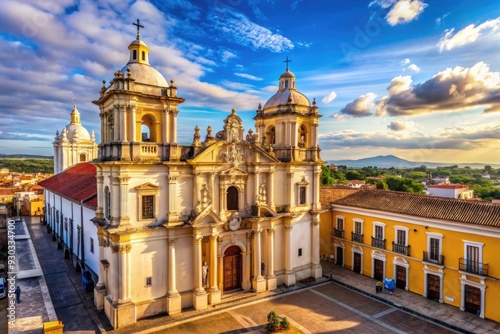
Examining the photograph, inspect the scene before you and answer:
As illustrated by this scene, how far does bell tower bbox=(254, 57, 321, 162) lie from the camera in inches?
1046

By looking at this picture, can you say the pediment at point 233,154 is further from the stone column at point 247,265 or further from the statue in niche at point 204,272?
the statue in niche at point 204,272

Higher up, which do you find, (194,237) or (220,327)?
(194,237)

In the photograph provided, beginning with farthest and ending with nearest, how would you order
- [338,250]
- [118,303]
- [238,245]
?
[338,250]
[238,245]
[118,303]

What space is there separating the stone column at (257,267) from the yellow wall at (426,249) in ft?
32.5

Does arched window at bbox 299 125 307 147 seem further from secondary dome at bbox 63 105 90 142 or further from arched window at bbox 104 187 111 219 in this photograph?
secondary dome at bbox 63 105 90 142

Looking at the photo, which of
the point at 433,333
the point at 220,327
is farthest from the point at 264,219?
the point at 433,333

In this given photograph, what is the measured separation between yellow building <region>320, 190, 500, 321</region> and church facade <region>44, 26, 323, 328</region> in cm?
474

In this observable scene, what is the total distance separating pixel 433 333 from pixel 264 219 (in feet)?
42.0

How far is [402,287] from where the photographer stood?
83.7 ft

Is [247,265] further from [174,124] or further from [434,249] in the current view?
[434,249]

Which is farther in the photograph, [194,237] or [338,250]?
[338,250]

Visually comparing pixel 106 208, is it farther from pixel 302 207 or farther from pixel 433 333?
pixel 433 333

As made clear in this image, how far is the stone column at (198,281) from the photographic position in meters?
21.3

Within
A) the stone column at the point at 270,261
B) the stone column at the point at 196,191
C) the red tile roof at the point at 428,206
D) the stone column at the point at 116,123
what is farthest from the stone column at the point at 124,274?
the red tile roof at the point at 428,206
